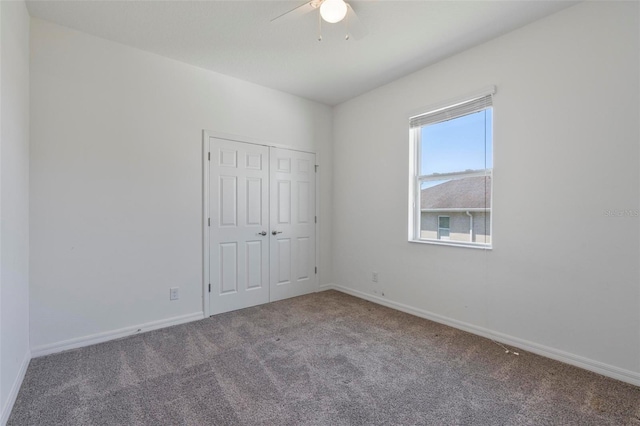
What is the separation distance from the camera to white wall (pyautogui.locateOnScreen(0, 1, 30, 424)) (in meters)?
1.72

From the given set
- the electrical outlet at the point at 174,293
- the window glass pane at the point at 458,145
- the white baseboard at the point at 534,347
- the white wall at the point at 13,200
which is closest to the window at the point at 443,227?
the window glass pane at the point at 458,145

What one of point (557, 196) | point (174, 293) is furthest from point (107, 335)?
point (557, 196)

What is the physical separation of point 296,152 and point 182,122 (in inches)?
59.3

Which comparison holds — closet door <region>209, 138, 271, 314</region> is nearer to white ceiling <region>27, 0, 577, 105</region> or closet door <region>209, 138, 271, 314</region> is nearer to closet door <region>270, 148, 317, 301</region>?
closet door <region>270, 148, 317, 301</region>

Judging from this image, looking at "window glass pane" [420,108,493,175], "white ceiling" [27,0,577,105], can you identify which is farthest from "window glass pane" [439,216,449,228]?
"white ceiling" [27,0,577,105]

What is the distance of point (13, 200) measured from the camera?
194cm

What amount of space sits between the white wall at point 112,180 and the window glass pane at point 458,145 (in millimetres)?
2310

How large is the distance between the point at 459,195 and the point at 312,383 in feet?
7.49

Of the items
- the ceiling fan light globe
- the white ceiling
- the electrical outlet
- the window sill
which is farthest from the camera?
the electrical outlet

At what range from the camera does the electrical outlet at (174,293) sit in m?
3.08

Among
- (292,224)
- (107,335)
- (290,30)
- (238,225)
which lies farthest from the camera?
(292,224)

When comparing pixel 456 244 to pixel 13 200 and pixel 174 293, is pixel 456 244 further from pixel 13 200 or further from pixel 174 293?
pixel 13 200

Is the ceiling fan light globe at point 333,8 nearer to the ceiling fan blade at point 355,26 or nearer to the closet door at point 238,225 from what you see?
the ceiling fan blade at point 355,26

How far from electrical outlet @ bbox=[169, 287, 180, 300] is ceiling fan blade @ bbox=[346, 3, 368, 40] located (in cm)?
301
